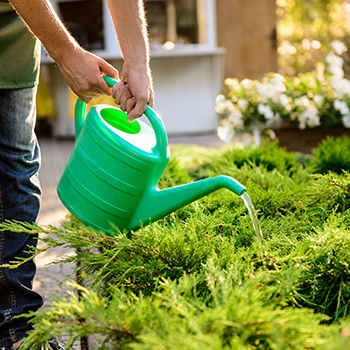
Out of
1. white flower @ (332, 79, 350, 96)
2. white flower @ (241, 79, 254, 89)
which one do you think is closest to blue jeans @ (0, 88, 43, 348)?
white flower @ (241, 79, 254, 89)

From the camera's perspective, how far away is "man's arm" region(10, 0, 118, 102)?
1.08 metres

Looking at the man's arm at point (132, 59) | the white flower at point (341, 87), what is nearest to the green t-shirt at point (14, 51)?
the man's arm at point (132, 59)

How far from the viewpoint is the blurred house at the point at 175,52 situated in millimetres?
6086

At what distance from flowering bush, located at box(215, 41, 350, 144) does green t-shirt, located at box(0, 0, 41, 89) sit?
210 centimetres

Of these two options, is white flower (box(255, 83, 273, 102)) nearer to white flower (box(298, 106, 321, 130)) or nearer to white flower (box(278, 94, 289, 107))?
white flower (box(278, 94, 289, 107))

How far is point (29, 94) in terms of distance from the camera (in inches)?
54.0

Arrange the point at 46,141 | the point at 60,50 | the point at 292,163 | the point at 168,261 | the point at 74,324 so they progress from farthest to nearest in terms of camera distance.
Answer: the point at 46,141, the point at 292,163, the point at 60,50, the point at 168,261, the point at 74,324

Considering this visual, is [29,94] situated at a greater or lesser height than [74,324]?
greater

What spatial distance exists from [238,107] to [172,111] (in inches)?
123

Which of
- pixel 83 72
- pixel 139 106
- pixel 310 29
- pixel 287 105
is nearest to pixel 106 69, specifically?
pixel 83 72

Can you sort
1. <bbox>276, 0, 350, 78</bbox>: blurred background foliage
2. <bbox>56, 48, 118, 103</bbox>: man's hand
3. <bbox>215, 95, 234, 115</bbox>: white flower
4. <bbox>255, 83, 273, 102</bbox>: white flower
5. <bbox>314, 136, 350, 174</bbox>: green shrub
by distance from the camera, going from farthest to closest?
<bbox>276, 0, 350, 78</bbox>: blurred background foliage → <bbox>215, 95, 234, 115</bbox>: white flower → <bbox>255, 83, 273, 102</bbox>: white flower → <bbox>314, 136, 350, 174</bbox>: green shrub → <bbox>56, 48, 118, 103</bbox>: man's hand

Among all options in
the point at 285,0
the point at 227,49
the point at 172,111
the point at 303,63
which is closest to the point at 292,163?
the point at 172,111

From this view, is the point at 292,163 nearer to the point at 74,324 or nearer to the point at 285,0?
the point at 74,324

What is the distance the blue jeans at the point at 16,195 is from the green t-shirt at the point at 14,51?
4 cm
